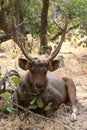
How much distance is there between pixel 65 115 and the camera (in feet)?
22.9

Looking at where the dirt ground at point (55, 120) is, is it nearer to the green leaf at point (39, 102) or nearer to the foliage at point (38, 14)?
the green leaf at point (39, 102)

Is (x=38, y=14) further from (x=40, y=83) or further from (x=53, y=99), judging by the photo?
(x=40, y=83)

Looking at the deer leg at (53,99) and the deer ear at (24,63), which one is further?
the deer leg at (53,99)

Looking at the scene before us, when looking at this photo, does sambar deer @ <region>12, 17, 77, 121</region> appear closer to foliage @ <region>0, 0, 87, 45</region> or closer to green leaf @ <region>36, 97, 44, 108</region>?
green leaf @ <region>36, 97, 44, 108</region>

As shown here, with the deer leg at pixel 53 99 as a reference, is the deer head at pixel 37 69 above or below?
above

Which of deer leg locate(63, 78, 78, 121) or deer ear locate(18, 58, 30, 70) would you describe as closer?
deer ear locate(18, 58, 30, 70)

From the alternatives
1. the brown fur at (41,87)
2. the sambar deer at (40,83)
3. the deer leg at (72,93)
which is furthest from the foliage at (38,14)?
the sambar deer at (40,83)

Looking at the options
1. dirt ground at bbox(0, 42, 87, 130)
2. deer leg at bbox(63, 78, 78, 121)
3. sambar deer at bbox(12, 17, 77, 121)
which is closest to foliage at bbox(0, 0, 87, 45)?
dirt ground at bbox(0, 42, 87, 130)

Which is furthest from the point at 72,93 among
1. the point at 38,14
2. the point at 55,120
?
the point at 38,14

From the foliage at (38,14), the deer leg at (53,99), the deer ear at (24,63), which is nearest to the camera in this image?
the deer ear at (24,63)

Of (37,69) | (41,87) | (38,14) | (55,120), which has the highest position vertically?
(38,14)

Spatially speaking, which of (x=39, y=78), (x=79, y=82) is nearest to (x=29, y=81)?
(x=39, y=78)

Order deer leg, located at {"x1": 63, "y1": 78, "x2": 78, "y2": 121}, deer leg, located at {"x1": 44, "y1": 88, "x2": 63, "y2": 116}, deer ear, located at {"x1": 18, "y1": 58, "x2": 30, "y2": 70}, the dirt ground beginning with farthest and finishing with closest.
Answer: deer leg, located at {"x1": 63, "y1": 78, "x2": 78, "y2": 121}
deer leg, located at {"x1": 44, "y1": 88, "x2": 63, "y2": 116}
deer ear, located at {"x1": 18, "y1": 58, "x2": 30, "y2": 70}
the dirt ground

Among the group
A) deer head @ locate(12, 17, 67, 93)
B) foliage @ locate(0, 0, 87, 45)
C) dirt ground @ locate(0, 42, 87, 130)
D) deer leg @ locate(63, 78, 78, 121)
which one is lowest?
dirt ground @ locate(0, 42, 87, 130)
